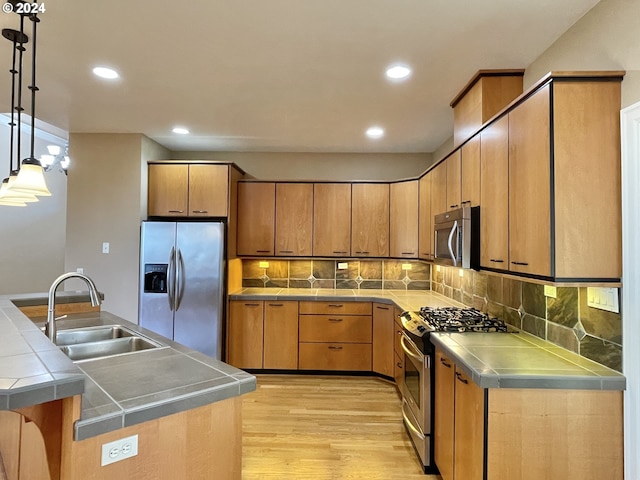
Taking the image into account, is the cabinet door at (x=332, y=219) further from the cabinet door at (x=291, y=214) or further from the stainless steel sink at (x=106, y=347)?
the stainless steel sink at (x=106, y=347)

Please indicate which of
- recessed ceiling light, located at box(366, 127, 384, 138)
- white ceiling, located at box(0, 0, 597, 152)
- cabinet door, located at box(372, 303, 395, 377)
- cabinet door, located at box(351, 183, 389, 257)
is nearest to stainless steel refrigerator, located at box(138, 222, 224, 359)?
white ceiling, located at box(0, 0, 597, 152)

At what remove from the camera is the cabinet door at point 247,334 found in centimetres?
411

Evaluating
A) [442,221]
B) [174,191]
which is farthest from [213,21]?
[174,191]

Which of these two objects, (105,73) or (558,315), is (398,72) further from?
(105,73)

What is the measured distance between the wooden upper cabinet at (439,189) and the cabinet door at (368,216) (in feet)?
3.01

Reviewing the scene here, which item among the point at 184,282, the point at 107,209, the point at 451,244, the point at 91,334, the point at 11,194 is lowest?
the point at 91,334

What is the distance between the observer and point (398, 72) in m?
2.49

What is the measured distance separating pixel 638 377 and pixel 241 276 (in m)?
3.90

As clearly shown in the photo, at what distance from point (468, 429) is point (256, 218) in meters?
3.24

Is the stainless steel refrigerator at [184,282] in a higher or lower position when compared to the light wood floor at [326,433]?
higher

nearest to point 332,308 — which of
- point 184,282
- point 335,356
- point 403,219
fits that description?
point 335,356

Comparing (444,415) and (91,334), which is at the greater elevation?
(91,334)

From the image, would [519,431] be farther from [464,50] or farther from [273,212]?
[273,212]

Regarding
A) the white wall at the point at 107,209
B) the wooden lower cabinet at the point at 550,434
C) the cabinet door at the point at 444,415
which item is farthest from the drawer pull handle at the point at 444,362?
the white wall at the point at 107,209
